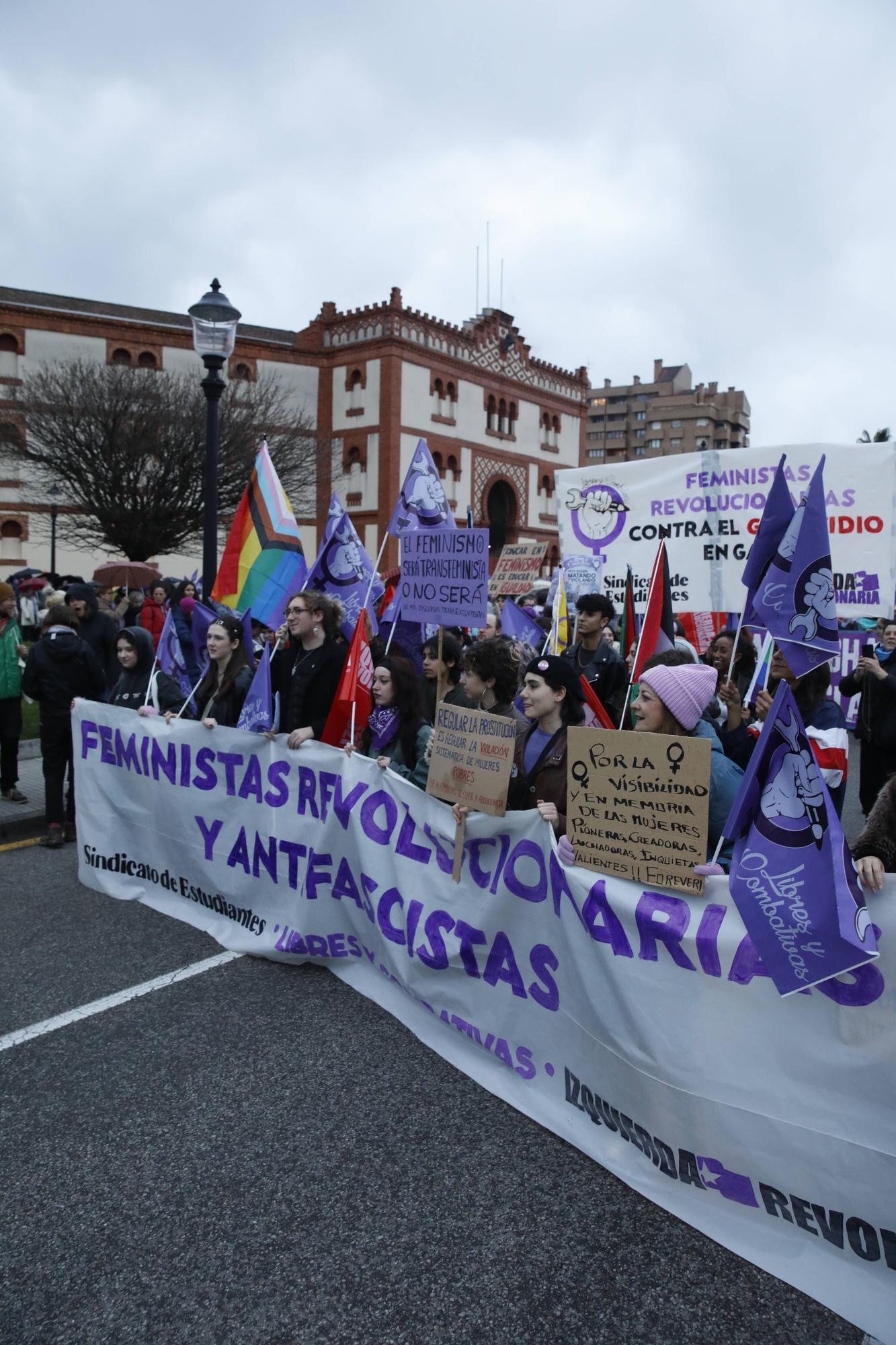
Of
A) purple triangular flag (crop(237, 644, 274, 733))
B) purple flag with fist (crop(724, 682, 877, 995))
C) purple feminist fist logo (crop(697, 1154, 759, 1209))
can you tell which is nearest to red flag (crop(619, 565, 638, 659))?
purple triangular flag (crop(237, 644, 274, 733))

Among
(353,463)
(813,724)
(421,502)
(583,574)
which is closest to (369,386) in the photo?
(353,463)

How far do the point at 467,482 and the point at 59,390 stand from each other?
20.4 metres

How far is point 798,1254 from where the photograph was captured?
8.28ft

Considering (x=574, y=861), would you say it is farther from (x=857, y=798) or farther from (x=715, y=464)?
(x=857, y=798)

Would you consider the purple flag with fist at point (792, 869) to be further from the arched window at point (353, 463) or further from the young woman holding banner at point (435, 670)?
the arched window at point (353, 463)

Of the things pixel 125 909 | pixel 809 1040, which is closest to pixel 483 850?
pixel 809 1040

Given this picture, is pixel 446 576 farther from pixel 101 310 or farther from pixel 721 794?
pixel 101 310

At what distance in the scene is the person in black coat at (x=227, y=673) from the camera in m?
5.56

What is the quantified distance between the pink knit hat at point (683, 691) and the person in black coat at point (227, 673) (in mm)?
2967

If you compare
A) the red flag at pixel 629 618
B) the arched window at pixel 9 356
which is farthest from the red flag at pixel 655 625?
the arched window at pixel 9 356

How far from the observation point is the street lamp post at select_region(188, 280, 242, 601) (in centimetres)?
867

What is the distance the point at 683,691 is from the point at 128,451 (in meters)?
26.3

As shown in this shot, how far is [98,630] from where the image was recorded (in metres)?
8.00

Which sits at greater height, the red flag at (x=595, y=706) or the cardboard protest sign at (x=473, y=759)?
the red flag at (x=595, y=706)
